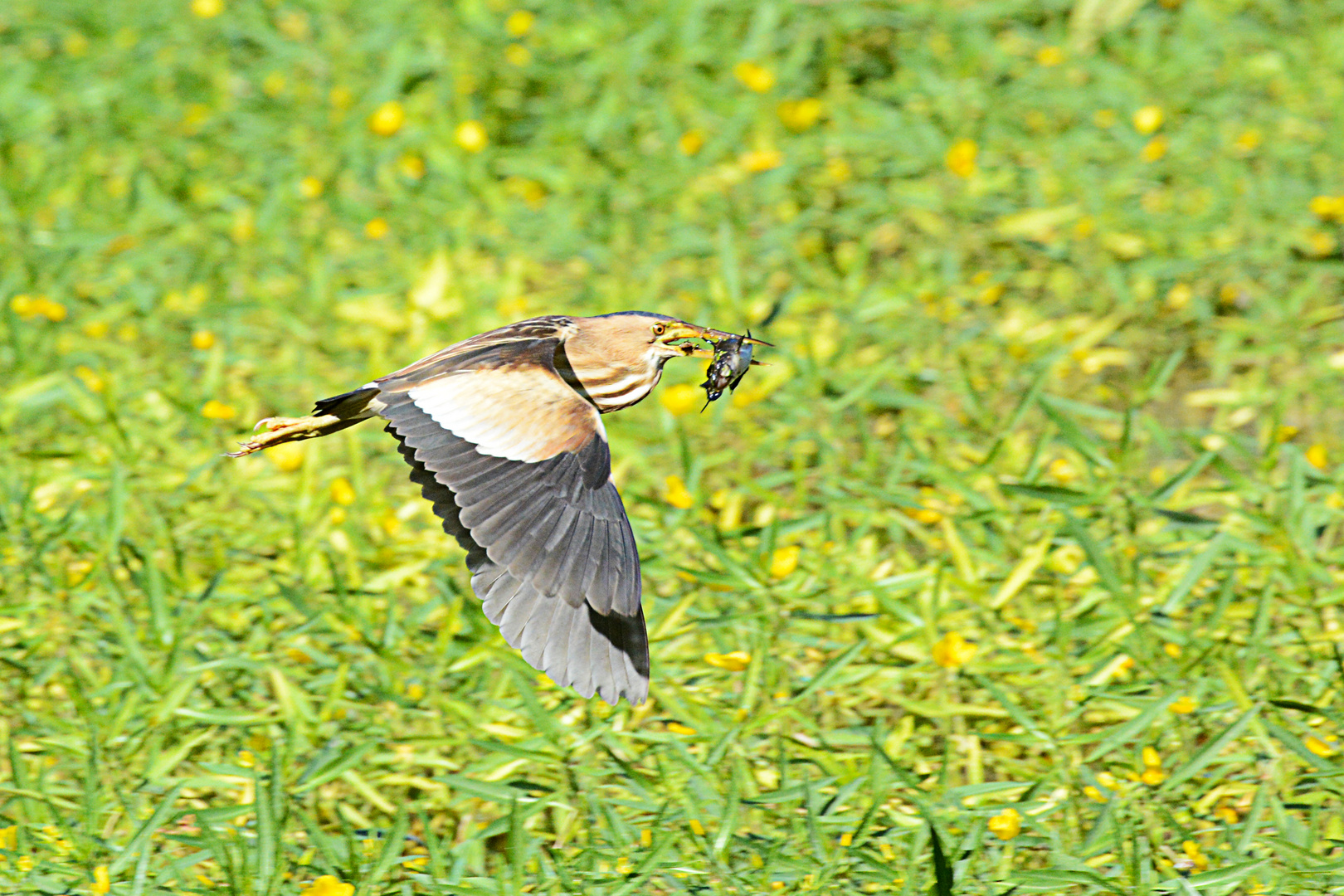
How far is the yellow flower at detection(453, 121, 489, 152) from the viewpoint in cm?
443

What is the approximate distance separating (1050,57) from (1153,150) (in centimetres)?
52

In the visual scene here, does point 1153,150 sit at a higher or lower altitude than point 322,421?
higher

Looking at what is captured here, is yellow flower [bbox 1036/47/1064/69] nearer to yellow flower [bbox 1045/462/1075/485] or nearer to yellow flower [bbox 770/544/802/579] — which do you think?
yellow flower [bbox 1045/462/1075/485]

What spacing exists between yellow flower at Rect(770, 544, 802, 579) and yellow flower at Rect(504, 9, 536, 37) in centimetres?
249

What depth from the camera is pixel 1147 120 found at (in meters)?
4.29

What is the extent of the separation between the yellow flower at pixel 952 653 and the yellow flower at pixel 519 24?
111 inches

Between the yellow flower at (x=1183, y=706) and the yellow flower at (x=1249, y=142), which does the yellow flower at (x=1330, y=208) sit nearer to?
the yellow flower at (x=1249, y=142)

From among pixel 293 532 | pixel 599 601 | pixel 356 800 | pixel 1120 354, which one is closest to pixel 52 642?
pixel 293 532

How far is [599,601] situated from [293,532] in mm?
1173

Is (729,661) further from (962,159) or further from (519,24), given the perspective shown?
(519,24)

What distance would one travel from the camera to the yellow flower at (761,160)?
14.4ft

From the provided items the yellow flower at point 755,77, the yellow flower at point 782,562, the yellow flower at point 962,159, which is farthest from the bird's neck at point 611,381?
the yellow flower at point 755,77

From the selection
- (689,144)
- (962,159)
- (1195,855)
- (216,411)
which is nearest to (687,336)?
(1195,855)

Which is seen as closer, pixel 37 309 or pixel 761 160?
pixel 37 309
